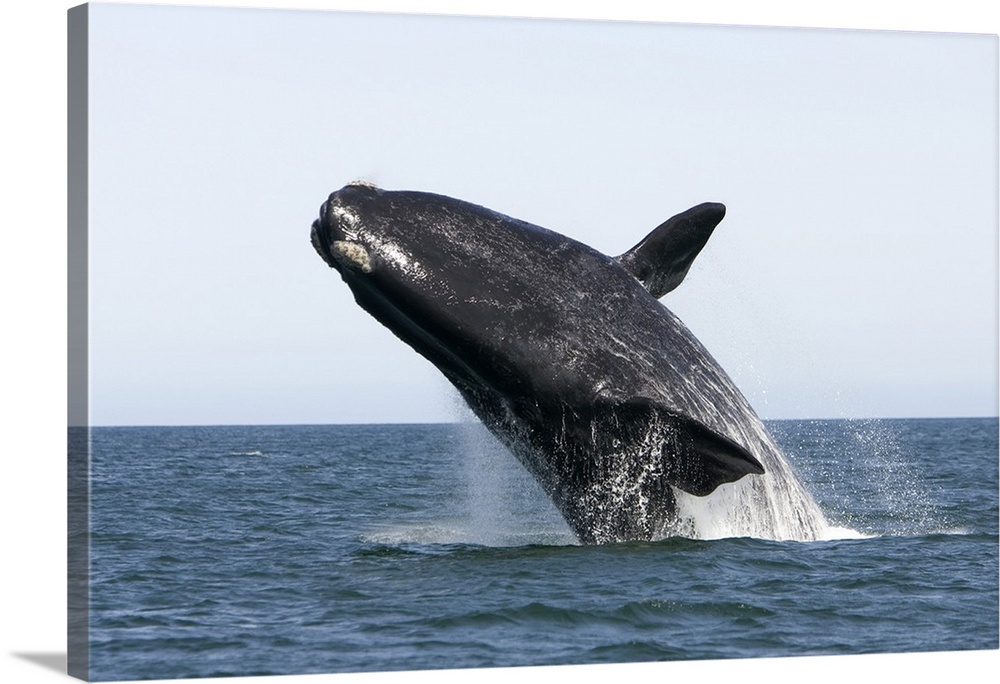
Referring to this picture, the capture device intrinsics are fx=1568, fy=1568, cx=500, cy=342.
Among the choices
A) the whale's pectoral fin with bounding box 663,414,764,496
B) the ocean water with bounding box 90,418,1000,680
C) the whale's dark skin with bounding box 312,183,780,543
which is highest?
the whale's dark skin with bounding box 312,183,780,543

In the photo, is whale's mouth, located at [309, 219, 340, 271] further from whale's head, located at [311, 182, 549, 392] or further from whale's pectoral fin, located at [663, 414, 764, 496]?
whale's pectoral fin, located at [663, 414, 764, 496]

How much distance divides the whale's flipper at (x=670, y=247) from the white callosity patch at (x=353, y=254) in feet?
8.36

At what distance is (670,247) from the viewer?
48.0 ft

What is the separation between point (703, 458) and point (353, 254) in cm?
344

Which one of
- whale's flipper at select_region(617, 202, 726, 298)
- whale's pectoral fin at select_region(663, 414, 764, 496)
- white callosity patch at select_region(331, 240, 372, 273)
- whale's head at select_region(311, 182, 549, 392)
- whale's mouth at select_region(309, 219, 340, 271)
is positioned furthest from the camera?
whale's flipper at select_region(617, 202, 726, 298)

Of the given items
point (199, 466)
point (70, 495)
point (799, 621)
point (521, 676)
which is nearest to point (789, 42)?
point (799, 621)

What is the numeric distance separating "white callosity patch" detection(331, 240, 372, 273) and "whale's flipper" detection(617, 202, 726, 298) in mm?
2549

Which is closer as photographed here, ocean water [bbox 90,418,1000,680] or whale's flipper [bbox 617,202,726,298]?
ocean water [bbox 90,418,1000,680]

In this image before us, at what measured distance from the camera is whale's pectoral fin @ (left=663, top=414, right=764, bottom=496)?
42.9 ft

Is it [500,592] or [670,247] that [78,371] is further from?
[670,247]

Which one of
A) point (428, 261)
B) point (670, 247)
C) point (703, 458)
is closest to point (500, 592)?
point (703, 458)

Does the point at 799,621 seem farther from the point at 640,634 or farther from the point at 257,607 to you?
the point at 257,607

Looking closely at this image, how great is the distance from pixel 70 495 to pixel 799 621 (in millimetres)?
6352

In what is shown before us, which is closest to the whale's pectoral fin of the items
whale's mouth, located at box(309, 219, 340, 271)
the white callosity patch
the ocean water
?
the ocean water
